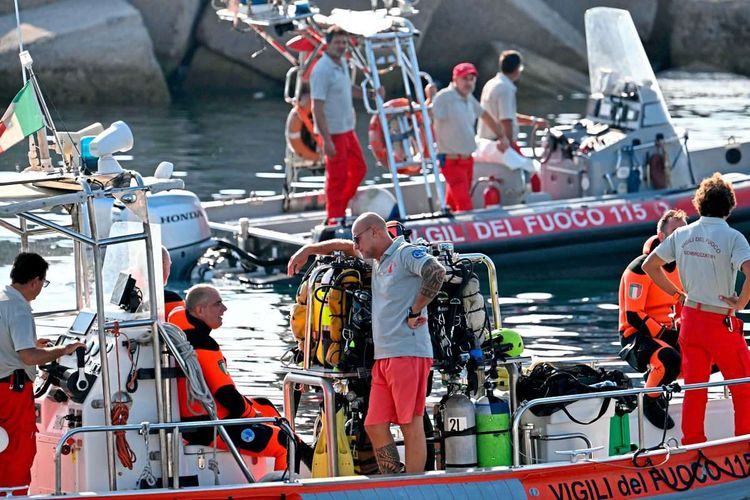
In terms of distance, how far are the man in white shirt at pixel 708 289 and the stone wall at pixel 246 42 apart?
20707mm

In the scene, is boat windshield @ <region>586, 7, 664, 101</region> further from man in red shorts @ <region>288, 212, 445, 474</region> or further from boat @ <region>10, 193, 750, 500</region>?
man in red shorts @ <region>288, 212, 445, 474</region>

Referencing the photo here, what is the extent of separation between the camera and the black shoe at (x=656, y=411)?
8.94m

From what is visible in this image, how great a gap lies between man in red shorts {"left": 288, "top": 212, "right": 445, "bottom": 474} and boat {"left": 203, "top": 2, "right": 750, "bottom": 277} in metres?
6.52

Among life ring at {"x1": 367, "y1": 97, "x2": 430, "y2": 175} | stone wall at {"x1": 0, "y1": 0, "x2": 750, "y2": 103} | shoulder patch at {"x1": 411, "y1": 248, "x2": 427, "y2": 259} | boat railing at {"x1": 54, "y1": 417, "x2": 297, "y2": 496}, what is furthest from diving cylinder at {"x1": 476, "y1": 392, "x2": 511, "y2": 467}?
stone wall at {"x1": 0, "y1": 0, "x2": 750, "y2": 103}

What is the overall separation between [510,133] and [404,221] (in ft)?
6.45

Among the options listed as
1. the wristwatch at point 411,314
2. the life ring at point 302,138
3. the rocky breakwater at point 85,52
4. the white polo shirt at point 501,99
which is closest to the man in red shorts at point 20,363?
the wristwatch at point 411,314

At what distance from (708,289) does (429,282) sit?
169 centimetres

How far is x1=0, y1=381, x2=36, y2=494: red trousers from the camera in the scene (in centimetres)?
718

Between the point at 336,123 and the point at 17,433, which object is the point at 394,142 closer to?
the point at 336,123

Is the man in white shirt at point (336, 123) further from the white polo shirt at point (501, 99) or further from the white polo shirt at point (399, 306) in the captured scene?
the white polo shirt at point (399, 306)

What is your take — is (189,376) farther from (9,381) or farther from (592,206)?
(592,206)

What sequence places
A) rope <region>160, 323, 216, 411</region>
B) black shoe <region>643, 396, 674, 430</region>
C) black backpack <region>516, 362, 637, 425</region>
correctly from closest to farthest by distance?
rope <region>160, 323, 216, 411</region> → black backpack <region>516, 362, 637, 425</region> → black shoe <region>643, 396, 674, 430</region>

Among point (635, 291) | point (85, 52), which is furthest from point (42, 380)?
point (85, 52)

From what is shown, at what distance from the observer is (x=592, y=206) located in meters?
15.3
